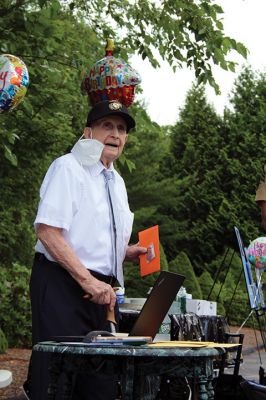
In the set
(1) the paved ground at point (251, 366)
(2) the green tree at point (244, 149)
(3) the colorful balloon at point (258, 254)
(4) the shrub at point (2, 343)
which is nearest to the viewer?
(1) the paved ground at point (251, 366)

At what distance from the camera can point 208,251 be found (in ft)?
98.1

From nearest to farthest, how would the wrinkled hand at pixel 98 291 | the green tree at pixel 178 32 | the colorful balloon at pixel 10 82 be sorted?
the wrinkled hand at pixel 98 291 → the colorful balloon at pixel 10 82 → the green tree at pixel 178 32

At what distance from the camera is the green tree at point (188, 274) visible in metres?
17.9

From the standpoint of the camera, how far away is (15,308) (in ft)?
46.8

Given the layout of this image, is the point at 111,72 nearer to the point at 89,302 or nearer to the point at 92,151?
the point at 92,151

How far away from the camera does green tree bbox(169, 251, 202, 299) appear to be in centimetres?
1791

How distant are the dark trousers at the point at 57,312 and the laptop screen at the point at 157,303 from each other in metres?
0.41

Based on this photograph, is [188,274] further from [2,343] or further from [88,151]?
[88,151]

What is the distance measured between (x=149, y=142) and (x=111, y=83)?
99.0ft

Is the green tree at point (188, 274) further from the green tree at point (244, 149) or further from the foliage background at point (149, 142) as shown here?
the green tree at point (244, 149)

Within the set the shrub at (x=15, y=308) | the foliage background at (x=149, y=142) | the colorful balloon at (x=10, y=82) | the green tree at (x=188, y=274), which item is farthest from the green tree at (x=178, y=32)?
the green tree at (x=188, y=274)

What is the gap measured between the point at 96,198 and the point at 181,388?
3.07 meters

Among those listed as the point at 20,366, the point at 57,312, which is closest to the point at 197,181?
the point at 20,366

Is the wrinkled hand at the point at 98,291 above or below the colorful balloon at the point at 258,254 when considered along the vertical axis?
below
